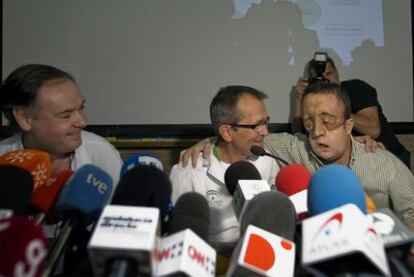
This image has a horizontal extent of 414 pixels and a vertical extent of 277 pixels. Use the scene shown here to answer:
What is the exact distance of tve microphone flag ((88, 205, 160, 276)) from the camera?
67 cm

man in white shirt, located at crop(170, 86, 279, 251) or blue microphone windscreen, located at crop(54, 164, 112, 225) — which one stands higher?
blue microphone windscreen, located at crop(54, 164, 112, 225)

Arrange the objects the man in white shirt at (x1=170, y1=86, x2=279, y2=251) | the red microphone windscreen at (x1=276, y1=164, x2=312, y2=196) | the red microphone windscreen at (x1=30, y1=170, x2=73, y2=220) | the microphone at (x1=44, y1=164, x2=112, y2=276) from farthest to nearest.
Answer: the man in white shirt at (x1=170, y1=86, x2=279, y2=251), the red microphone windscreen at (x1=276, y1=164, x2=312, y2=196), the red microphone windscreen at (x1=30, y1=170, x2=73, y2=220), the microphone at (x1=44, y1=164, x2=112, y2=276)

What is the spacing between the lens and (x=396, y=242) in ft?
2.69

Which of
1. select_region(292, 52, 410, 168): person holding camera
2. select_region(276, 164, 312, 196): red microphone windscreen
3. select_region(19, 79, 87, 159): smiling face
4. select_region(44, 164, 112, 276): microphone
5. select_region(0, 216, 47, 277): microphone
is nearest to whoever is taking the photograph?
select_region(0, 216, 47, 277): microphone

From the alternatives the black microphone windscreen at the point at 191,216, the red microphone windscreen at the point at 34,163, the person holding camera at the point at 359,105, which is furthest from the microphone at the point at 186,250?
the person holding camera at the point at 359,105

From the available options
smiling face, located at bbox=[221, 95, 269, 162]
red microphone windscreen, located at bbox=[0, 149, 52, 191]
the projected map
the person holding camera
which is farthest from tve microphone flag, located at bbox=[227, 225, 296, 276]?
the projected map

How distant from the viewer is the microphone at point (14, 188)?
806 millimetres

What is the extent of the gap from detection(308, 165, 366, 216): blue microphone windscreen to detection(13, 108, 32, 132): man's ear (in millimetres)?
1023

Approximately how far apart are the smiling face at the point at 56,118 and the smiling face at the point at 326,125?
79 cm

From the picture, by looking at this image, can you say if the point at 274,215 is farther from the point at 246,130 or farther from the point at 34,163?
the point at 246,130

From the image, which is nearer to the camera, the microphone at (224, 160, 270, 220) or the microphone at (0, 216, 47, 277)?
the microphone at (0, 216, 47, 277)

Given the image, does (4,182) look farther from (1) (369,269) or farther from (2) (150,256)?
(1) (369,269)

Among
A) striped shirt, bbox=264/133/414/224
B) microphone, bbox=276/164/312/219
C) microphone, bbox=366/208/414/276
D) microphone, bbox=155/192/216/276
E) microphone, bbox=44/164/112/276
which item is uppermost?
microphone, bbox=44/164/112/276

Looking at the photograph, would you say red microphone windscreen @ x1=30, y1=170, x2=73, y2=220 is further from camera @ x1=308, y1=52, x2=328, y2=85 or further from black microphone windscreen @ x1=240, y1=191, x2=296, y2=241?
camera @ x1=308, y1=52, x2=328, y2=85
